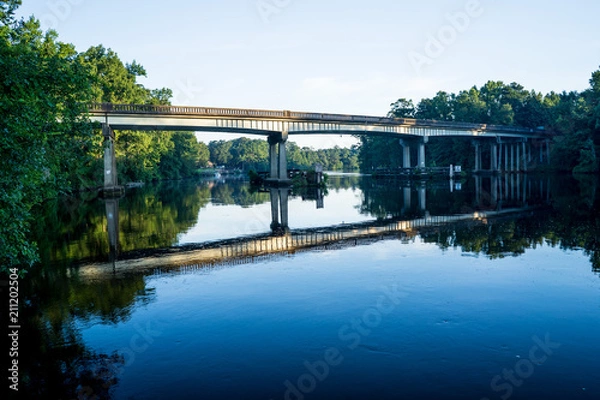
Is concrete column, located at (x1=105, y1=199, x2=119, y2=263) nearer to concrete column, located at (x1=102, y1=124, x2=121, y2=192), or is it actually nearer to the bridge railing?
the bridge railing

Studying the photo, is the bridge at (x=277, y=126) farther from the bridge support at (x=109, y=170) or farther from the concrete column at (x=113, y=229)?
the concrete column at (x=113, y=229)

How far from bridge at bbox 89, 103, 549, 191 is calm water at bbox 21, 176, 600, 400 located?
24.5 meters

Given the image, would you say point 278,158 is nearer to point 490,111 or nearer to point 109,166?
point 109,166

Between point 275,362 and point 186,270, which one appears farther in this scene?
point 186,270

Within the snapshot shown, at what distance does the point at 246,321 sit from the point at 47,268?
26.4 ft

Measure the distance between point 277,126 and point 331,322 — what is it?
1984 inches

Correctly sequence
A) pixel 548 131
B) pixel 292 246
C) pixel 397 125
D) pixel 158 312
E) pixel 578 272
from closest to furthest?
pixel 158 312 < pixel 578 272 < pixel 292 246 < pixel 397 125 < pixel 548 131

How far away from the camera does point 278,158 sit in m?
61.6

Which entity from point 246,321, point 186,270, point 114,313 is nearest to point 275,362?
point 246,321

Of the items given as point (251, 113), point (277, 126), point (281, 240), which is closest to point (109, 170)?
point (251, 113)

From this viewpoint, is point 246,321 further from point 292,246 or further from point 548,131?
point 548,131

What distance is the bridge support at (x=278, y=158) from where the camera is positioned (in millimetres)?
57750

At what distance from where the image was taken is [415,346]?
6988 mm

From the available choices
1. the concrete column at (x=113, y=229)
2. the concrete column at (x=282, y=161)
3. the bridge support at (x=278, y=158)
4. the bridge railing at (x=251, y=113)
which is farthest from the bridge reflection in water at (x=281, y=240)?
the bridge support at (x=278, y=158)
